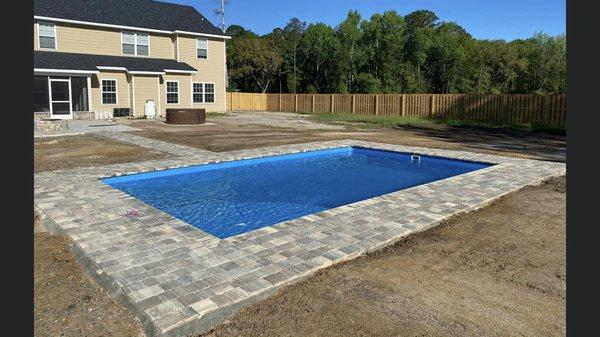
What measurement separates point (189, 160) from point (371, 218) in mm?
6175

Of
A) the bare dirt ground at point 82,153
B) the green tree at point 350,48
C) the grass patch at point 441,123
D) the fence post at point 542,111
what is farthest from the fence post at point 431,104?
the green tree at point 350,48

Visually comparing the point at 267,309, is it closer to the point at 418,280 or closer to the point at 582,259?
the point at 418,280

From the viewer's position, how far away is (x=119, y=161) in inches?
413

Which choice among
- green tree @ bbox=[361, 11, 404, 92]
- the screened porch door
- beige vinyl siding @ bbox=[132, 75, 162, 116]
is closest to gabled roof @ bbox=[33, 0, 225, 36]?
beige vinyl siding @ bbox=[132, 75, 162, 116]

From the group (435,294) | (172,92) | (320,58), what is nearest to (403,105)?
(172,92)

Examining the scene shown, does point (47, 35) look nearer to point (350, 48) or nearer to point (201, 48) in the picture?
point (201, 48)

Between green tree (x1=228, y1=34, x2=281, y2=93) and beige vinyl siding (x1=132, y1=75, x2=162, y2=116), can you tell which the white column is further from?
green tree (x1=228, y1=34, x2=281, y2=93)

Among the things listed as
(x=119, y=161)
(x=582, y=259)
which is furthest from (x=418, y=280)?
(x=119, y=161)

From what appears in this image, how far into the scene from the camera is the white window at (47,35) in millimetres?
24156

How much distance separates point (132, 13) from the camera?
28.7m

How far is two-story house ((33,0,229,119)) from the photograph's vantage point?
24156mm

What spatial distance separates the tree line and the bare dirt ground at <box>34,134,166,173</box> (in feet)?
120

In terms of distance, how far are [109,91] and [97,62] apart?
1.74 meters

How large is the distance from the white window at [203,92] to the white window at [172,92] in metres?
1.68
